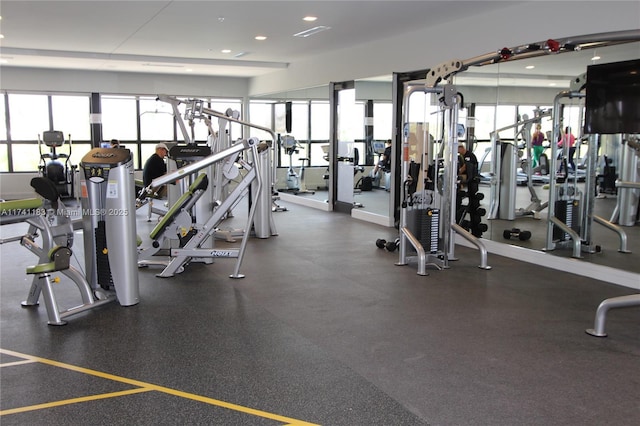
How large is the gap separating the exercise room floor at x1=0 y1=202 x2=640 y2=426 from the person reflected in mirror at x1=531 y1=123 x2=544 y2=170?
1.68 meters

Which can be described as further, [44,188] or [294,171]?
[294,171]

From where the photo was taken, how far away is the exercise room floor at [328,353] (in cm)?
273

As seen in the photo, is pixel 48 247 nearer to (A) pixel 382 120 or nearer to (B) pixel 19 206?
(B) pixel 19 206

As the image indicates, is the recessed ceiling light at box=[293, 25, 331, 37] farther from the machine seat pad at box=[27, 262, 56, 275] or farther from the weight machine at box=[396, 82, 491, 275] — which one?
the machine seat pad at box=[27, 262, 56, 275]

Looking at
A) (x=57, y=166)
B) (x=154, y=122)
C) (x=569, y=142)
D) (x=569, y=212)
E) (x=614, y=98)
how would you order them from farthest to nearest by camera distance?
1. (x=154, y=122)
2. (x=57, y=166)
3. (x=569, y=212)
4. (x=569, y=142)
5. (x=614, y=98)

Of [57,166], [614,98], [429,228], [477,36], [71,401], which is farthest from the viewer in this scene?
[57,166]

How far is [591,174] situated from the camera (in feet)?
19.1

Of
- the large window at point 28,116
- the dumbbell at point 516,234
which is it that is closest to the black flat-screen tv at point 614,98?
the dumbbell at point 516,234

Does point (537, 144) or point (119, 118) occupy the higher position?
point (119, 118)

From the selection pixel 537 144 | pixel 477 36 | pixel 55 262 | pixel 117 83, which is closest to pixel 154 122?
pixel 117 83

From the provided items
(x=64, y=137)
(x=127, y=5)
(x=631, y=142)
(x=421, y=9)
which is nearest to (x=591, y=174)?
(x=631, y=142)

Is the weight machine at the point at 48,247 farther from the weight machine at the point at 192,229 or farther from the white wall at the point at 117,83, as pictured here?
the white wall at the point at 117,83

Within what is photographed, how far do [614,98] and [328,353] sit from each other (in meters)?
3.08

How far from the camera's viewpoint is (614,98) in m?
4.36
